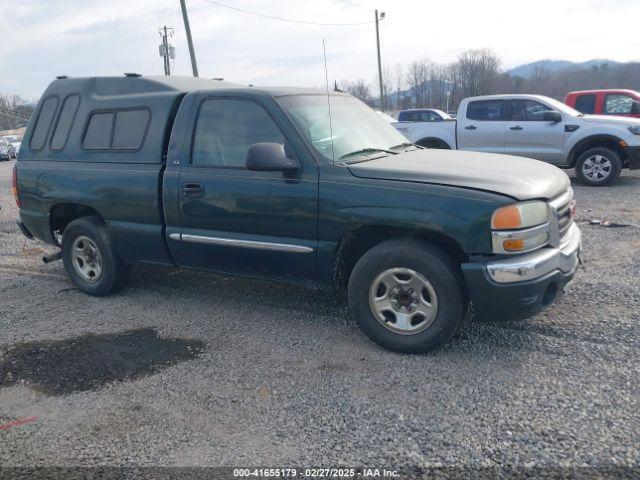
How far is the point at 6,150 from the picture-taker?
30172 mm

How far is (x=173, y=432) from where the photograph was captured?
309 cm

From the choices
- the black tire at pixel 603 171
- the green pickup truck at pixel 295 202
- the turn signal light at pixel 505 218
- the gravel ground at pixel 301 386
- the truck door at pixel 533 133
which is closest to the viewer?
the gravel ground at pixel 301 386

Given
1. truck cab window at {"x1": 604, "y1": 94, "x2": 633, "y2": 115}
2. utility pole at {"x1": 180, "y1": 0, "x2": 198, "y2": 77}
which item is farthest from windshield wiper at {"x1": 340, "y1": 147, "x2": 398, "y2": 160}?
utility pole at {"x1": 180, "y1": 0, "x2": 198, "y2": 77}

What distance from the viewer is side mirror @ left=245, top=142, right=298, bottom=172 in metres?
3.89

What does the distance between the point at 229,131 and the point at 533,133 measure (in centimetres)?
832

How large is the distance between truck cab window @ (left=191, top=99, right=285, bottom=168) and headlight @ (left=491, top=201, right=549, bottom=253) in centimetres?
172

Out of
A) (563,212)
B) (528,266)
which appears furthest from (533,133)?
→ (528,266)

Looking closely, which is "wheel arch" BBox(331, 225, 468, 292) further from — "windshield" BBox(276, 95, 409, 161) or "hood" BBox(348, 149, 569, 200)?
"windshield" BBox(276, 95, 409, 161)

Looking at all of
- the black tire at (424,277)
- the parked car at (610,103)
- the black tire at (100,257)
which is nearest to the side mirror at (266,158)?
the black tire at (424,277)

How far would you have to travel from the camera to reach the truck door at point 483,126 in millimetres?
11508

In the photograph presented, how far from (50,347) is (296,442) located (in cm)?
236

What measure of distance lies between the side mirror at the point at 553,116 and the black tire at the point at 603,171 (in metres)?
0.80

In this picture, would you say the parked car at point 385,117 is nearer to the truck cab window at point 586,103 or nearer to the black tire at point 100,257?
the black tire at point 100,257

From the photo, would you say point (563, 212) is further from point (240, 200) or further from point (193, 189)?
point (193, 189)
